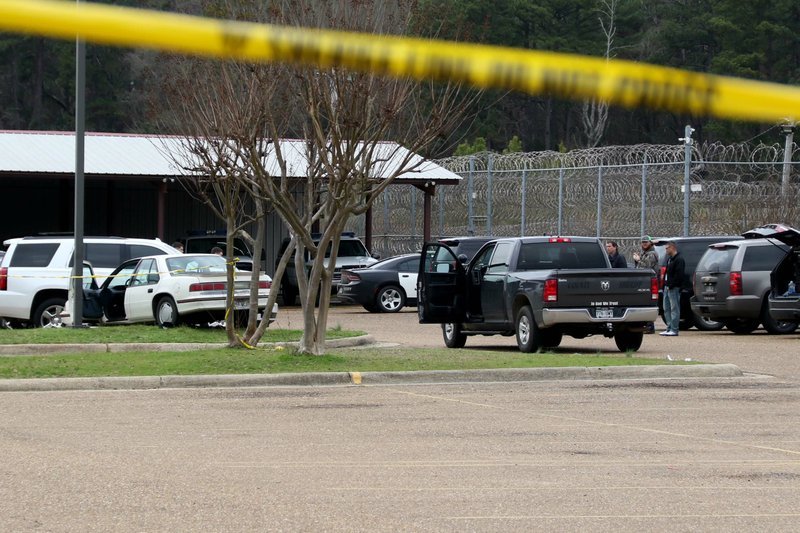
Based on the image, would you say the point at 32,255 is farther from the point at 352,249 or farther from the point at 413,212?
the point at 413,212

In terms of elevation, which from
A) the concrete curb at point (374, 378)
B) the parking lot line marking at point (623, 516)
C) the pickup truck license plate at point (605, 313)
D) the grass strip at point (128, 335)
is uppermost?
the pickup truck license plate at point (605, 313)

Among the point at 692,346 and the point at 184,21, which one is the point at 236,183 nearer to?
the point at 692,346

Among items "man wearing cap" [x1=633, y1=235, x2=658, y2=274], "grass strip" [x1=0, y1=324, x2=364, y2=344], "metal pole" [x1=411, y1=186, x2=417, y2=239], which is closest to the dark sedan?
"man wearing cap" [x1=633, y1=235, x2=658, y2=274]

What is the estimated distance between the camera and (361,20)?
2261 cm

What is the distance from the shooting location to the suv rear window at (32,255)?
25.0 metres

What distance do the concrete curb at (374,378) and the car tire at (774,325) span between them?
772cm

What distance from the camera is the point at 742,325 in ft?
82.3

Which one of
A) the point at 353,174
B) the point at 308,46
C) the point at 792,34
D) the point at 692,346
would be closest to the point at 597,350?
the point at 692,346

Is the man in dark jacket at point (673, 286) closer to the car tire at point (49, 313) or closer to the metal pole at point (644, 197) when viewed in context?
the metal pole at point (644, 197)

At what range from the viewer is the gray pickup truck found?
1850 centimetres

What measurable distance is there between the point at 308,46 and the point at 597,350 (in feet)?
58.7

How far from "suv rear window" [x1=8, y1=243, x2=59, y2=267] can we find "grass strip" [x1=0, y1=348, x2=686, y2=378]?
7.47 m

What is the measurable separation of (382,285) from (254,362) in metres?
16.4

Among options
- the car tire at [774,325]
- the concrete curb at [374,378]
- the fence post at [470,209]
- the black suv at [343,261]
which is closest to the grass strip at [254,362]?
the concrete curb at [374,378]
